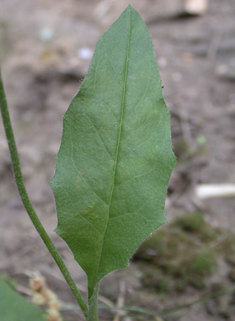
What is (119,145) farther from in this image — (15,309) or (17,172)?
(15,309)

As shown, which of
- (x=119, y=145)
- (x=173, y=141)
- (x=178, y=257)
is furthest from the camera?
(x=173, y=141)

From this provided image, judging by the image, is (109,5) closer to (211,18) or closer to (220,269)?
(211,18)

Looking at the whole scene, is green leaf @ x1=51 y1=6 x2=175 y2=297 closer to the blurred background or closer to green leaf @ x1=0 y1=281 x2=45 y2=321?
the blurred background

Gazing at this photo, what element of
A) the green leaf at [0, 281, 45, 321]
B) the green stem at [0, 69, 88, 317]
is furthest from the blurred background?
the green leaf at [0, 281, 45, 321]

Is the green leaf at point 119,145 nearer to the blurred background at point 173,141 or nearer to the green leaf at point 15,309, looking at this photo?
the blurred background at point 173,141

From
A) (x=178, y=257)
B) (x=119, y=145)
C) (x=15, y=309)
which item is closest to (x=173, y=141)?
(x=178, y=257)

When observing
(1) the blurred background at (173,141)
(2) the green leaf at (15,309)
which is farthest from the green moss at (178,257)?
(2) the green leaf at (15,309)
